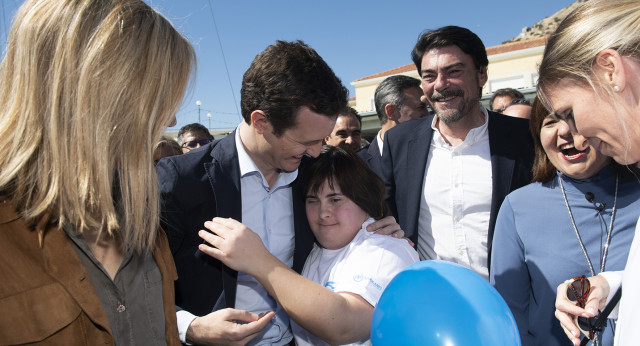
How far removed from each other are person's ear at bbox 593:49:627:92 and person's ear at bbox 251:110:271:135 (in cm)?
146

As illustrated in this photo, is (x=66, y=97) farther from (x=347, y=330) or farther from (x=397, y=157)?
(x=397, y=157)

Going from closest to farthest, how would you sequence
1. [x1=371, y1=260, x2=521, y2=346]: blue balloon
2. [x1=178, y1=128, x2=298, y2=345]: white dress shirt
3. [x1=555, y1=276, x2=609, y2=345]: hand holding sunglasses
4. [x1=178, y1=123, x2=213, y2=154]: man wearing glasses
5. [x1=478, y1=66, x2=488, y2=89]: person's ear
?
1. [x1=371, y1=260, x2=521, y2=346]: blue balloon
2. [x1=555, y1=276, x2=609, y2=345]: hand holding sunglasses
3. [x1=178, y1=128, x2=298, y2=345]: white dress shirt
4. [x1=478, y1=66, x2=488, y2=89]: person's ear
5. [x1=178, y1=123, x2=213, y2=154]: man wearing glasses

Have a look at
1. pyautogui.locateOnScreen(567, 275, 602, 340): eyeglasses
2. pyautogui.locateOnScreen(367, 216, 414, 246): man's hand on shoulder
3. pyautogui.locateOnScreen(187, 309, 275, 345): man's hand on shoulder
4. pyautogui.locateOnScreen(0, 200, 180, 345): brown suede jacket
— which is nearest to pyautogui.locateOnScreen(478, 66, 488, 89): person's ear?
pyautogui.locateOnScreen(367, 216, 414, 246): man's hand on shoulder

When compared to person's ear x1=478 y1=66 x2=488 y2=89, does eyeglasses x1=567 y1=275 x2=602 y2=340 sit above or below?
below

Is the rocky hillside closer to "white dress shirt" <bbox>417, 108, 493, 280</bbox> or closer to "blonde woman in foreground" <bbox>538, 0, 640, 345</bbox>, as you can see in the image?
"white dress shirt" <bbox>417, 108, 493, 280</bbox>

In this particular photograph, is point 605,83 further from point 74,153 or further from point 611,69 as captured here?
point 74,153

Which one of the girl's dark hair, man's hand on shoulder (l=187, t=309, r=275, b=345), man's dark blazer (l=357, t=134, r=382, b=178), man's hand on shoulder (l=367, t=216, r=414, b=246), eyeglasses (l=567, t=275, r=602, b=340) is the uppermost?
the girl's dark hair

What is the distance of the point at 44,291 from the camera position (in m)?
1.10

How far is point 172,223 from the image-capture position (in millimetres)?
1919

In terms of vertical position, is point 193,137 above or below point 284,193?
above

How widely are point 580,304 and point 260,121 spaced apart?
1661mm

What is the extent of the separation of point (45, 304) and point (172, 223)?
83 centimetres

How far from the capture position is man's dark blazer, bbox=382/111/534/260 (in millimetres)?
2748

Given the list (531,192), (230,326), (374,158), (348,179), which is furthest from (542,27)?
(230,326)
